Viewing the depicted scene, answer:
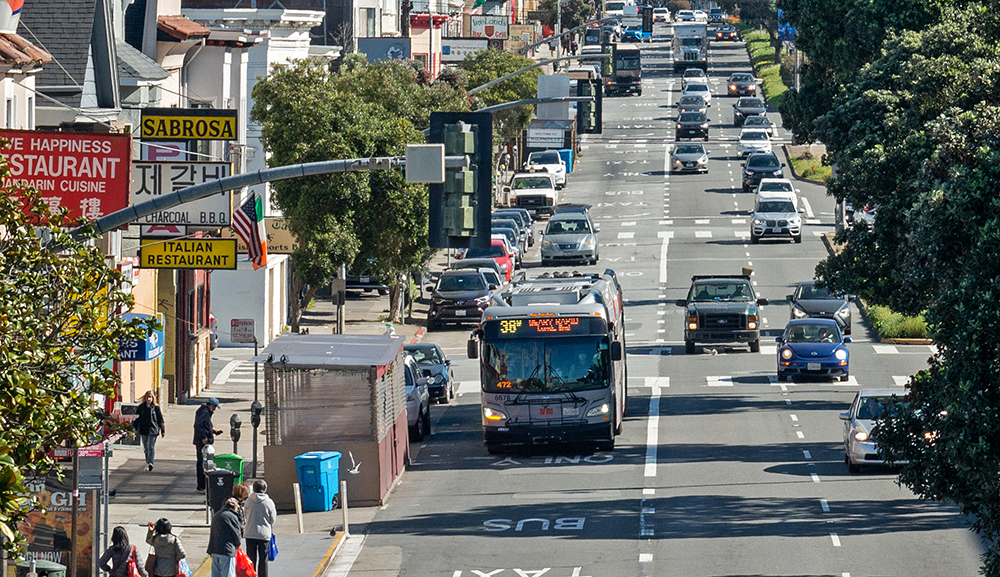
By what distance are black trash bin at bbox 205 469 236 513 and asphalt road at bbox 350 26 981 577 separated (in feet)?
7.02

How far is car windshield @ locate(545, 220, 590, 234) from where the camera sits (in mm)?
61875

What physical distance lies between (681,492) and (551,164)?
192ft

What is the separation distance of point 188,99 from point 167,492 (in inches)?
550

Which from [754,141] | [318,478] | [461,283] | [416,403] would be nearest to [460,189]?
[318,478]

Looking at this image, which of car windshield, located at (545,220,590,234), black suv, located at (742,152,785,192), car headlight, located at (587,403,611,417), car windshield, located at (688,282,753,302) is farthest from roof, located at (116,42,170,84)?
black suv, located at (742,152,785,192)

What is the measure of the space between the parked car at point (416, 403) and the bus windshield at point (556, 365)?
3194mm

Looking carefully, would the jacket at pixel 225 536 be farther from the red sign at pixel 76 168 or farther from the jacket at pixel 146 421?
the jacket at pixel 146 421

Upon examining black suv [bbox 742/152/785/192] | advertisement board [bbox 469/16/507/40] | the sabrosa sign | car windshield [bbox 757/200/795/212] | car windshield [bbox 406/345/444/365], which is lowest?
car windshield [bbox 406/345/444/365]

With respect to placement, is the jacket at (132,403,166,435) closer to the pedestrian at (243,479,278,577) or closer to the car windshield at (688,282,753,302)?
the pedestrian at (243,479,278,577)

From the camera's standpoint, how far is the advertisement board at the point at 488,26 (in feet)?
392

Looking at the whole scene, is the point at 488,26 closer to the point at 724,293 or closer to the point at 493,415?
the point at 724,293

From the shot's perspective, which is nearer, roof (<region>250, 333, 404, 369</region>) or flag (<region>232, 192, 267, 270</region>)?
roof (<region>250, 333, 404, 369</region>)

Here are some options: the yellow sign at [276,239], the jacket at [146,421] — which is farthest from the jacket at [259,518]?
the yellow sign at [276,239]

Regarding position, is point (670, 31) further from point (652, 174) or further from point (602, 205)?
point (602, 205)
